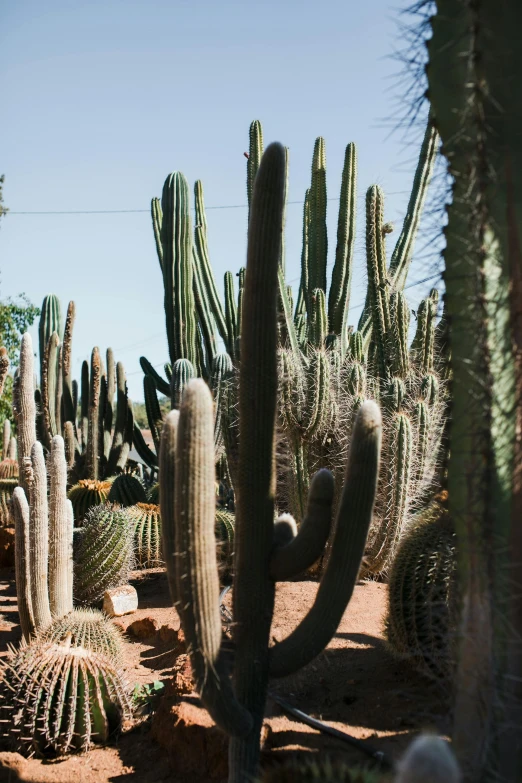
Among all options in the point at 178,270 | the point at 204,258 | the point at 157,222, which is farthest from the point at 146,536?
the point at 157,222

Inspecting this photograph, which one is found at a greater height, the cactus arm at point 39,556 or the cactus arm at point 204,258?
the cactus arm at point 204,258

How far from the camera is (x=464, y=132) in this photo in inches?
85.4

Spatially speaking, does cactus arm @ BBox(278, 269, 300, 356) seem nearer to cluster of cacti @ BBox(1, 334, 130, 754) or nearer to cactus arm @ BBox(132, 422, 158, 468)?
cluster of cacti @ BBox(1, 334, 130, 754)

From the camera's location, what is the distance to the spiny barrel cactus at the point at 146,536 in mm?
Answer: 7473

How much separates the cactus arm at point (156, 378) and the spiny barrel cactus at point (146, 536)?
3.01 m

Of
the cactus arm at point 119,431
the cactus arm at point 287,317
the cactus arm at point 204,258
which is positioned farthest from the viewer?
the cactus arm at point 119,431

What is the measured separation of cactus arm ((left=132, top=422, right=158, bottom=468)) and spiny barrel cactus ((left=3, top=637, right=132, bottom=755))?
7253 millimetres

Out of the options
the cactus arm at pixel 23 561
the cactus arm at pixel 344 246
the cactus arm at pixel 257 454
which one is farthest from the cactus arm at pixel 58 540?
the cactus arm at pixel 344 246

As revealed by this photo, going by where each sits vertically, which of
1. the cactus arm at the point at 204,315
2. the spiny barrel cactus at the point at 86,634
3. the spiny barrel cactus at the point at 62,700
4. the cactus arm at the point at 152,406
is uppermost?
the cactus arm at the point at 204,315

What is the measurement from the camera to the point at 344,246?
855 centimetres

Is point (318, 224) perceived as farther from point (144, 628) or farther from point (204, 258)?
point (144, 628)

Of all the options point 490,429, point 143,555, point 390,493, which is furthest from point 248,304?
point 143,555

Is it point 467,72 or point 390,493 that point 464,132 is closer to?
point 467,72

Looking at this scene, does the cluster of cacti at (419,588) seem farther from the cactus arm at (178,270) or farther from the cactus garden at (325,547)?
the cactus arm at (178,270)
